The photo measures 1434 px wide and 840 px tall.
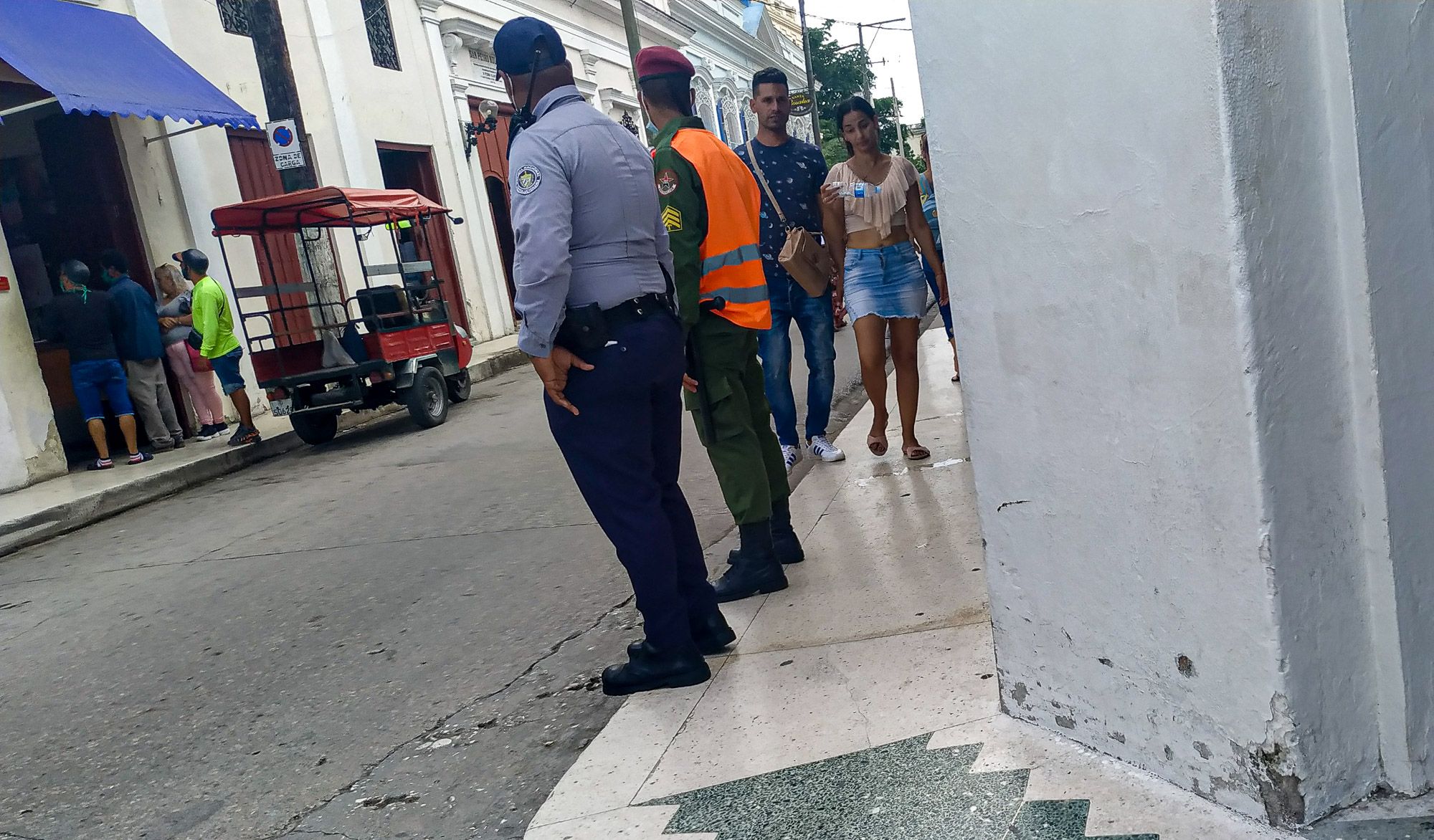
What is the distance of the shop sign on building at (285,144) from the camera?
10.7m

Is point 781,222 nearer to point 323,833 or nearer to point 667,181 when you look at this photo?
point 667,181

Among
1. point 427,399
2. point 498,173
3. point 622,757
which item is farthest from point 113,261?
point 498,173

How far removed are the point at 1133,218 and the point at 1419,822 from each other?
1.08m

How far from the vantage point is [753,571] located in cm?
393

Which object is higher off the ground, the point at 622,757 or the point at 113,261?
the point at 113,261

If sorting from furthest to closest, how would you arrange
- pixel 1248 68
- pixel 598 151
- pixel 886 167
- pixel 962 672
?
pixel 886 167 → pixel 598 151 → pixel 962 672 → pixel 1248 68

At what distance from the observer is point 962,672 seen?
2887 mm

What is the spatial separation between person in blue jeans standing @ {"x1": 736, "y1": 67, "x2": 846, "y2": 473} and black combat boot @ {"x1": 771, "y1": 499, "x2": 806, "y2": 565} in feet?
4.27

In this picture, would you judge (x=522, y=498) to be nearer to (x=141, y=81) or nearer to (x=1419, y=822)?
(x=1419, y=822)

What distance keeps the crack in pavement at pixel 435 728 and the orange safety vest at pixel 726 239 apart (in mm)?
1159

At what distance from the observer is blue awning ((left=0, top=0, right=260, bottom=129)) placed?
9.56m

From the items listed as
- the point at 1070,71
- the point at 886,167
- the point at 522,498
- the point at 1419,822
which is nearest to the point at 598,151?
the point at 1070,71

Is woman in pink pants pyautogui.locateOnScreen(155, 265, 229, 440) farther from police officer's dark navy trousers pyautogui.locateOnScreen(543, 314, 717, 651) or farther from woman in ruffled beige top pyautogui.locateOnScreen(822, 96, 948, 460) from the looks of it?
police officer's dark navy trousers pyautogui.locateOnScreen(543, 314, 717, 651)

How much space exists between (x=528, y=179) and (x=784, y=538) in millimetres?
1773
